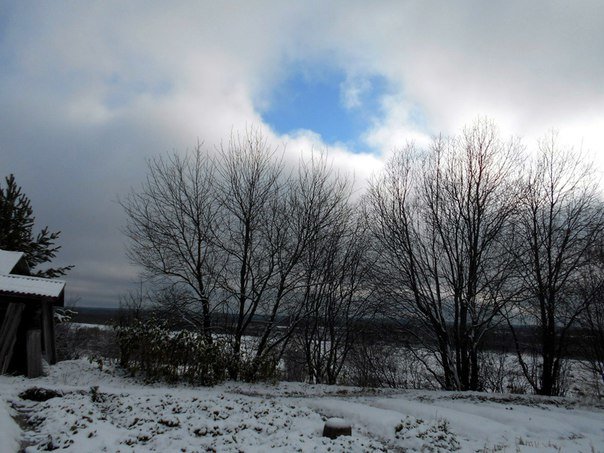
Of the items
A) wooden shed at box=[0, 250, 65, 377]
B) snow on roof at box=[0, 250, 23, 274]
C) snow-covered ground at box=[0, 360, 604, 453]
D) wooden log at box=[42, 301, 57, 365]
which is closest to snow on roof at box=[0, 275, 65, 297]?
wooden shed at box=[0, 250, 65, 377]

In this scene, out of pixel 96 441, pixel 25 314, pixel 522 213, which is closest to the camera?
pixel 96 441

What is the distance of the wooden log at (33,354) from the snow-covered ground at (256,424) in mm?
515

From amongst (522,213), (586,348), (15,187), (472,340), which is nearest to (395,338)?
(472,340)

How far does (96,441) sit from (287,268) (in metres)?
8.99

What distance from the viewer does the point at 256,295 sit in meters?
13.6

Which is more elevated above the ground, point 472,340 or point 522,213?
point 522,213

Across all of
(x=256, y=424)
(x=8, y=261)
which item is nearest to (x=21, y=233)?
(x=8, y=261)

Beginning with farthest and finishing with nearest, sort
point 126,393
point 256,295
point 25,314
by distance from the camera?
point 256,295
point 25,314
point 126,393

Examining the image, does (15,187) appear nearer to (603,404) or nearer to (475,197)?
(475,197)

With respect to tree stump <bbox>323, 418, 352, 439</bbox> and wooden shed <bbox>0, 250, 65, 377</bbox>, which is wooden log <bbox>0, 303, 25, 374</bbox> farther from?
tree stump <bbox>323, 418, 352, 439</bbox>

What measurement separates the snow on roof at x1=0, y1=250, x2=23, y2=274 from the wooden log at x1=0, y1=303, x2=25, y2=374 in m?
3.26

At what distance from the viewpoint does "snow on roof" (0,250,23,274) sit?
1290 centimetres

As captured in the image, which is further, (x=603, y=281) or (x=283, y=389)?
(x=603, y=281)

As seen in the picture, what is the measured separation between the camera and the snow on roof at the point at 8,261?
508 inches
